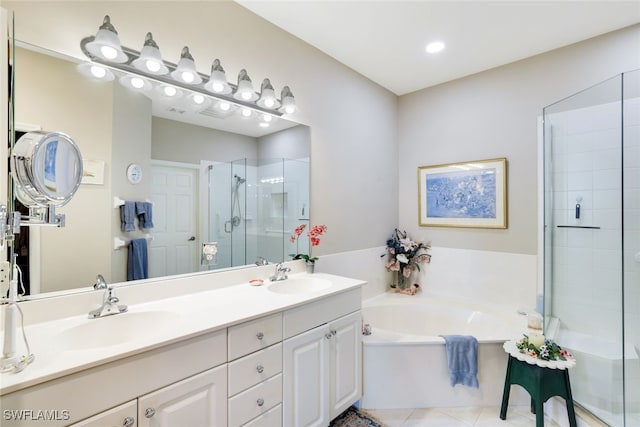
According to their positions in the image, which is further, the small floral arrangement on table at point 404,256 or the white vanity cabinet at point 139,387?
the small floral arrangement on table at point 404,256

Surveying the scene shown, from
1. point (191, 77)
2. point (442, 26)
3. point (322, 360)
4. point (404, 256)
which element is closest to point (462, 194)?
point (404, 256)

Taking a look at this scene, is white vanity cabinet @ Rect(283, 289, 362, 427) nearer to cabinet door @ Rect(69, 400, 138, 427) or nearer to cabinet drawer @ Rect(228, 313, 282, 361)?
cabinet drawer @ Rect(228, 313, 282, 361)

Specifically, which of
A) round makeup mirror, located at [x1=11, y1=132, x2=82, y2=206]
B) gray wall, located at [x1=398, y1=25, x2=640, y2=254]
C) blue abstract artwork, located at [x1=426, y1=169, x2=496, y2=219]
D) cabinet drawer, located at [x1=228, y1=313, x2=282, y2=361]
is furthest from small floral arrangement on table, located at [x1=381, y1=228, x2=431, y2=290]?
round makeup mirror, located at [x1=11, y1=132, x2=82, y2=206]

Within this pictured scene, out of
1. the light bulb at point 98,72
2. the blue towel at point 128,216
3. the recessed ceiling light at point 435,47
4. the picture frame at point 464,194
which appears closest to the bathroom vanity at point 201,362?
the blue towel at point 128,216

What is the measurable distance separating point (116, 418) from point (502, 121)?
129 inches

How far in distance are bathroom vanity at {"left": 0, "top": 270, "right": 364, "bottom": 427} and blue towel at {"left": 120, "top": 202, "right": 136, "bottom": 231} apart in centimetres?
30

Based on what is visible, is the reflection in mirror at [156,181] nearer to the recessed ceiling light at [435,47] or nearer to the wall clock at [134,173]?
the wall clock at [134,173]

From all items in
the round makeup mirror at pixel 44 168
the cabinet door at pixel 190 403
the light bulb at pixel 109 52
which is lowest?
the cabinet door at pixel 190 403

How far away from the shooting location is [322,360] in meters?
1.62

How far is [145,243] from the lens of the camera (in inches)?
58.8

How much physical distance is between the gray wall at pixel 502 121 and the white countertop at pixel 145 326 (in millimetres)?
1716

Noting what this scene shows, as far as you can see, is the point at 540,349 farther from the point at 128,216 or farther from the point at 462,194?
the point at 128,216

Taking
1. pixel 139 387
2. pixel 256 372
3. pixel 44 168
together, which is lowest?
pixel 256 372

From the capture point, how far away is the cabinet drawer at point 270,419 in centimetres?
129
